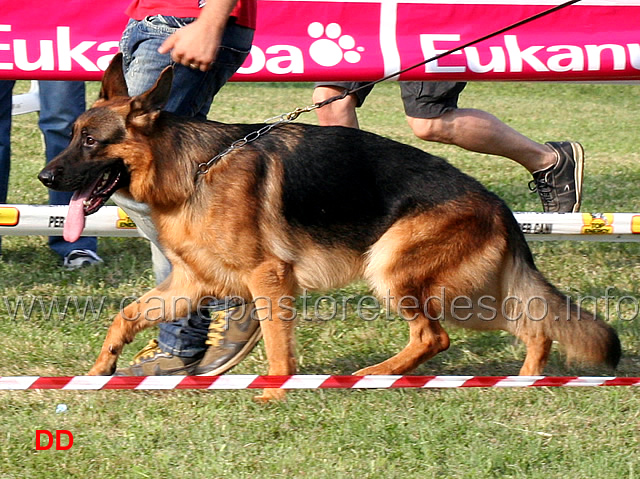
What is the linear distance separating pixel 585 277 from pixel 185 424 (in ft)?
9.36

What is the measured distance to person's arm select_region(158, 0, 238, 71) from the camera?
124 inches

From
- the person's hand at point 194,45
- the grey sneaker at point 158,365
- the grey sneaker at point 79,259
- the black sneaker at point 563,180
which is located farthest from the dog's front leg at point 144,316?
the black sneaker at point 563,180

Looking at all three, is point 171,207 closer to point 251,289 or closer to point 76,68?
point 251,289

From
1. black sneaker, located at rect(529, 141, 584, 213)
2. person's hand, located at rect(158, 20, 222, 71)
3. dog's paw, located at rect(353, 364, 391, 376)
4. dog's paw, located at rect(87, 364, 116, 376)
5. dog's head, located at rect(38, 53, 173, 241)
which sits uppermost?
person's hand, located at rect(158, 20, 222, 71)

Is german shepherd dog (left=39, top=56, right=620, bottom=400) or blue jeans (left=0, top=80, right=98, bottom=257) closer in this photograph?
german shepherd dog (left=39, top=56, right=620, bottom=400)

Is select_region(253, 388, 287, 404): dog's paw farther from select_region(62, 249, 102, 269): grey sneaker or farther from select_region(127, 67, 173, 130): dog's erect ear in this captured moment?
select_region(62, 249, 102, 269): grey sneaker

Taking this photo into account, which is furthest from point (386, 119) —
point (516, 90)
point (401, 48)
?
point (401, 48)

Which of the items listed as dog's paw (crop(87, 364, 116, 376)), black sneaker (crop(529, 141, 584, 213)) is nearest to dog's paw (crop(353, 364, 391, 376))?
dog's paw (crop(87, 364, 116, 376))

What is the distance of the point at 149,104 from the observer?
125 inches

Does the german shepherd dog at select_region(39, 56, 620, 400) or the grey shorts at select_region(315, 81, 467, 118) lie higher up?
the grey shorts at select_region(315, 81, 467, 118)

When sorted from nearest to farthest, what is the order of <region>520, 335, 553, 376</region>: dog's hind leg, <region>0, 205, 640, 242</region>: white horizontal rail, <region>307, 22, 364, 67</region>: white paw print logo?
<region>520, 335, 553, 376</region>: dog's hind leg < <region>0, 205, 640, 242</region>: white horizontal rail < <region>307, 22, 364, 67</region>: white paw print logo

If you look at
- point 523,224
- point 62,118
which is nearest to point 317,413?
point 523,224

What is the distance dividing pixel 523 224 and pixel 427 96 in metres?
0.97

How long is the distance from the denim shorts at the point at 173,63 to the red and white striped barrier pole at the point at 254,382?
109 centimetres
